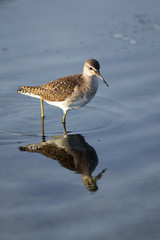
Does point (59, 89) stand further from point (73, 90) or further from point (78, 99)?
point (78, 99)

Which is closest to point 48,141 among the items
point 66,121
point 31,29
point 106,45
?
point 66,121

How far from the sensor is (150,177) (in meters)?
5.66

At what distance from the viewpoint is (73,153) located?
21.0 feet

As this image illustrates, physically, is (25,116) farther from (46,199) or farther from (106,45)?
(106,45)

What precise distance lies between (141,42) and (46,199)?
23.0 ft

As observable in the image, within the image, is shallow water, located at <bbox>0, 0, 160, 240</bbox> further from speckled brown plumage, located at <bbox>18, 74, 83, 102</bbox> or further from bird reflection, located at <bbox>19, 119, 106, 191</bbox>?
speckled brown plumage, located at <bbox>18, 74, 83, 102</bbox>

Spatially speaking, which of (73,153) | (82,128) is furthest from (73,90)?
(73,153)

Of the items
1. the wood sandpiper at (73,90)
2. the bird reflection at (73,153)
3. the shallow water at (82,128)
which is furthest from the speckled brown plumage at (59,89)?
the bird reflection at (73,153)

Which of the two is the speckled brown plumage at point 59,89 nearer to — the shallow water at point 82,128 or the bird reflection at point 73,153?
the shallow water at point 82,128

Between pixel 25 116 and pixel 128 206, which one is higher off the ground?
pixel 128 206

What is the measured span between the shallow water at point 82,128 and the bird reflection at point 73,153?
A: 0.01 meters

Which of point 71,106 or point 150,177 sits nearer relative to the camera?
point 150,177

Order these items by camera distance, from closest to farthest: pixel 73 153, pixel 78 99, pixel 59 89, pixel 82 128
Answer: pixel 73 153
pixel 82 128
pixel 78 99
pixel 59 89

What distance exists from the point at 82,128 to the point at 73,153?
3.30 feet
